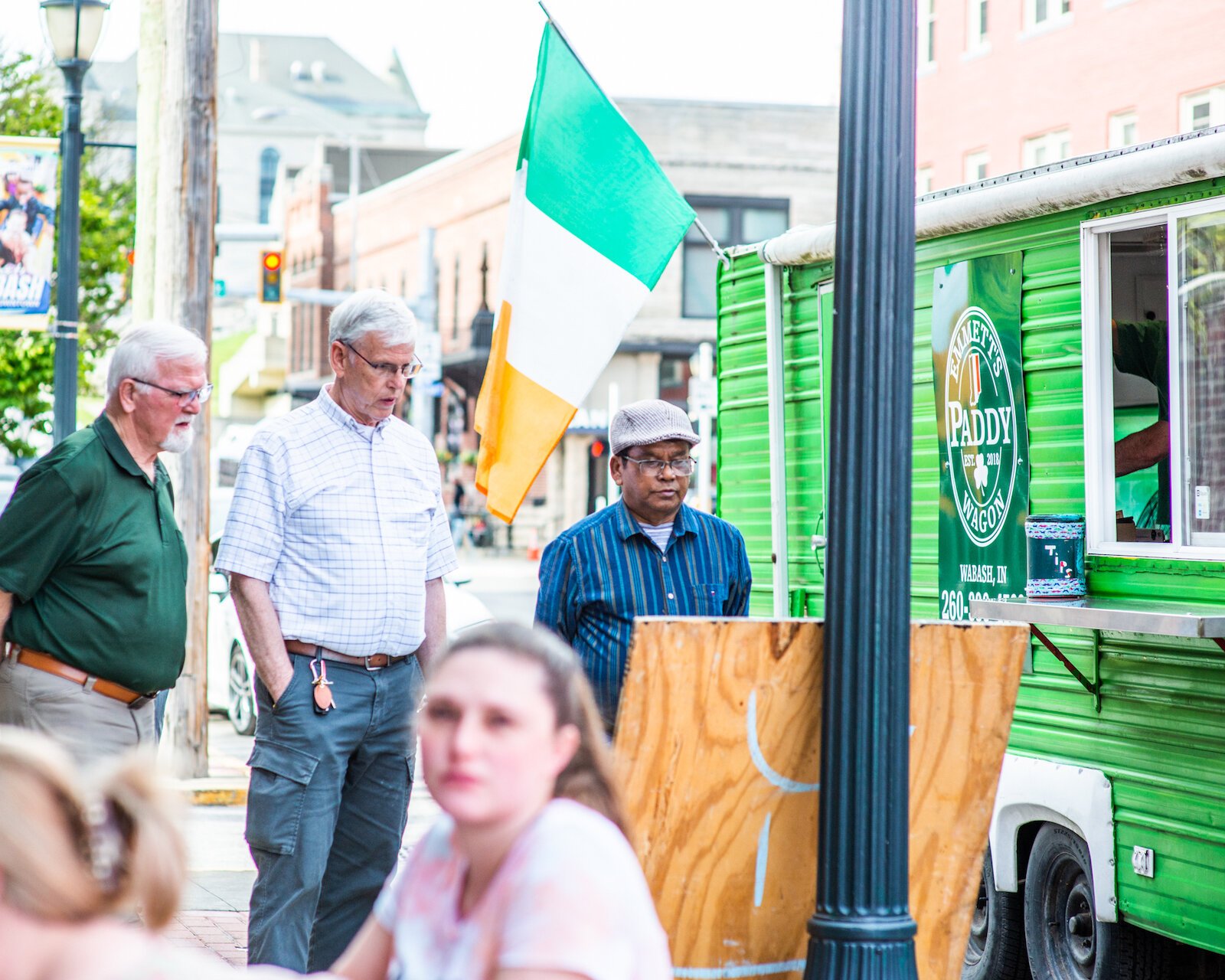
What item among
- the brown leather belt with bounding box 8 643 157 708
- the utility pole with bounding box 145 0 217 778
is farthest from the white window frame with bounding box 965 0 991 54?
the brown leather belt with bounding box 8 643 157 708

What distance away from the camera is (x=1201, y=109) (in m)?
25.4

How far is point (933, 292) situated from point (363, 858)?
3.05 meters

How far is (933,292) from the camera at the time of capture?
21.3ft

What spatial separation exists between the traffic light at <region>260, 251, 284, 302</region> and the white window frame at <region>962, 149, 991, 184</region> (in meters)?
12.2

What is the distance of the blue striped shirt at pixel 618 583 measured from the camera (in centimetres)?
494

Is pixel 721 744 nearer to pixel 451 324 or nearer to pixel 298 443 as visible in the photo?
pixel 298 443

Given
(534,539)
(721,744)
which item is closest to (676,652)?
(721,744)

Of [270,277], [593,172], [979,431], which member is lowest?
[979,431]

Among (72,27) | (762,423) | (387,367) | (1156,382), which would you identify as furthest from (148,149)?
(1156,382)

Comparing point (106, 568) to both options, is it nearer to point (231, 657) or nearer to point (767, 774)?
point (767, 774)

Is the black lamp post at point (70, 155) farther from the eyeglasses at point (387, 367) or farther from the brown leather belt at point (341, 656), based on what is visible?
the brown leather belt at point (341, 656)

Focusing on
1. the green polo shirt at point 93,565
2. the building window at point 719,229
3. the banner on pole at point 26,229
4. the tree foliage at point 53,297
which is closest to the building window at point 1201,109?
the tree foliage at point 53,297

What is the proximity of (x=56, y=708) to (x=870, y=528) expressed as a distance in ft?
7.03

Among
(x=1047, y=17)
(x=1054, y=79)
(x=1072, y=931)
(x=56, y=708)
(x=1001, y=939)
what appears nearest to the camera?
(x=56, y=708)
